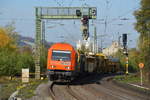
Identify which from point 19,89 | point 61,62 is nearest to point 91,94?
point 19,89

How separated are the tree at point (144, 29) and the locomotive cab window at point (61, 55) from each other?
1238 cm

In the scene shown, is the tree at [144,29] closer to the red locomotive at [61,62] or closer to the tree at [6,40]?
the red locomotive at [61,62]

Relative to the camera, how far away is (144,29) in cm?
3688

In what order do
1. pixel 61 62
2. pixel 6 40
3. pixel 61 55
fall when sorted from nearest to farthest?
1. pixel 61 62
2. pixel 61 55
3. pixel 6 40

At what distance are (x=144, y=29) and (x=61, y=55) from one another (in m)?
14.0

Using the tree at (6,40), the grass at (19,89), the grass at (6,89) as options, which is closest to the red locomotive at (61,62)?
the grass at (19,89)

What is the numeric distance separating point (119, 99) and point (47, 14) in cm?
1958

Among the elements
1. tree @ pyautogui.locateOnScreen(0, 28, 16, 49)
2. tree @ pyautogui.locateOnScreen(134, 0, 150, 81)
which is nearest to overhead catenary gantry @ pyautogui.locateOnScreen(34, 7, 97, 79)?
tree @ pyautogui.locateOnScreen(134, 0, 150, 81)

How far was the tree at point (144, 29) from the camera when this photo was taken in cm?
3559

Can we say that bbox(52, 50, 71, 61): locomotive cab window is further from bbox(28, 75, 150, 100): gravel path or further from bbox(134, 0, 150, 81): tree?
bbox(134, 0, 150, 81): tree

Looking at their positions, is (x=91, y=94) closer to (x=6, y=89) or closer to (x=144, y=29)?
(x=6, y=89)

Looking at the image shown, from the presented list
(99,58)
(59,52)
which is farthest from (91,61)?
(59,52)

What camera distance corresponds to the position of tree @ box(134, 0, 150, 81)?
117 ft

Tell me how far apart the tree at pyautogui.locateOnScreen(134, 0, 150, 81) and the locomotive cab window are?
1238 cm
